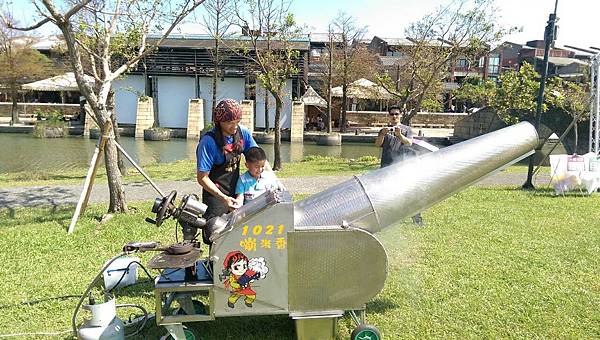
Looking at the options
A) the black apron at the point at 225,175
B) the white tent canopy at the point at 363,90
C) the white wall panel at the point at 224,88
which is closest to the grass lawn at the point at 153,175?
the black apron at the point at 225,175

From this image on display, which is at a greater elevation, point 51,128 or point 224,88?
point 224,88

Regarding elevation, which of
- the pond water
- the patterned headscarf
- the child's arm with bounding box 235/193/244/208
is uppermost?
the patterned headscarf

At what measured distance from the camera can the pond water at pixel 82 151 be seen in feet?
66.2

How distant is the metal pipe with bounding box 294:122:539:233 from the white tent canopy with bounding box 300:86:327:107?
34.4 metres

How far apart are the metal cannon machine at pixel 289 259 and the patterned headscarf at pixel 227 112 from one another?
809mm

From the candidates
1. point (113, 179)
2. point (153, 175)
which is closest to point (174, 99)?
point (153, 175)

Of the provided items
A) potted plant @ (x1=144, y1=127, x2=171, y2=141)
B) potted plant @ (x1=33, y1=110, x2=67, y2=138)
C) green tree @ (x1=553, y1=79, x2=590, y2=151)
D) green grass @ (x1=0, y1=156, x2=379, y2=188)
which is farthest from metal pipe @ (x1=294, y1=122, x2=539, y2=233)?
potted plant @ (x1=33, y1=110, x2=67, y2=138)

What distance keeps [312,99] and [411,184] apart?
35.9m

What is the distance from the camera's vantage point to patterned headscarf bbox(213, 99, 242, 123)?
4059mm

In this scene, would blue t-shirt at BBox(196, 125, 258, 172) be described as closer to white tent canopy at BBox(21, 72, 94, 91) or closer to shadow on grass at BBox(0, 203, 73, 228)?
shadow on grass at BBox(0, 203, 73, 228)

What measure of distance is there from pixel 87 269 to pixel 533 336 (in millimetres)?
4882

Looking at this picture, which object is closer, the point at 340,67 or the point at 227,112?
the point at 227,112

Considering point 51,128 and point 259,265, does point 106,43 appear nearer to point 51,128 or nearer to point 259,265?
point 259,265

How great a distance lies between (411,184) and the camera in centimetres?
398
